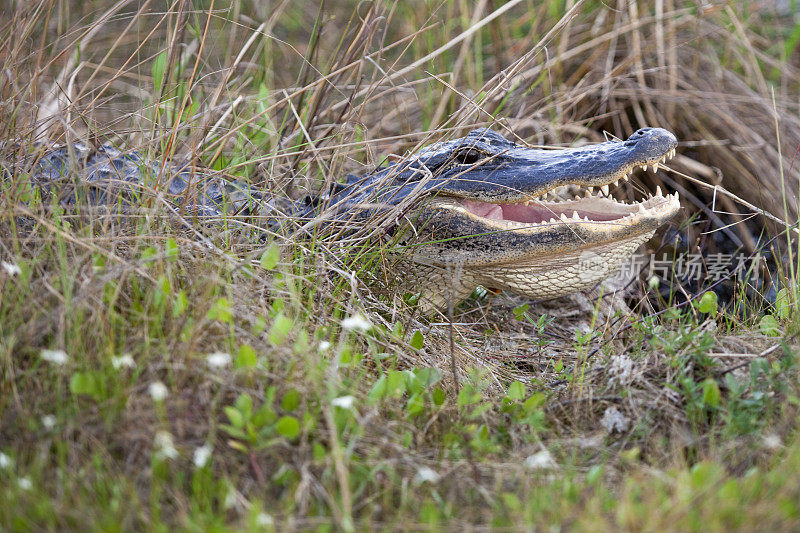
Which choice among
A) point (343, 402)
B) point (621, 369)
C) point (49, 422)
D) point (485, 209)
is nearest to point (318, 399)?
point (343, 402)

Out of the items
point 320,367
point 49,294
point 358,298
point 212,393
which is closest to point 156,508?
point 212,393

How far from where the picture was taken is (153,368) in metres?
1.69

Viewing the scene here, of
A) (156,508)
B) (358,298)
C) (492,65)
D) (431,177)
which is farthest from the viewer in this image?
(492,65)

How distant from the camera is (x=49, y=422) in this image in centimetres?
153

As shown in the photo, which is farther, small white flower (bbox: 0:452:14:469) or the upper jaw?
the upper jaw

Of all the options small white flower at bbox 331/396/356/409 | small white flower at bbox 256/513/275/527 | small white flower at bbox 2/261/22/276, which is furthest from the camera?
small white flower at bbox 2/261/22/276

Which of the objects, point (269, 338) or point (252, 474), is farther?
point (269, 338)

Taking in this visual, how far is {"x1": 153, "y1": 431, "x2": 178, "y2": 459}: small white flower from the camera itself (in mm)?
1465

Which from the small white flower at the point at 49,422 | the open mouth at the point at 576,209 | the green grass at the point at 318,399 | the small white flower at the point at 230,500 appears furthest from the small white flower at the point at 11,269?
the open mouth at the point at 576,209

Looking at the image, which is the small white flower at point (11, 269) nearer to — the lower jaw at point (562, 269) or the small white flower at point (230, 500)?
the small white flower at point (230, 500)

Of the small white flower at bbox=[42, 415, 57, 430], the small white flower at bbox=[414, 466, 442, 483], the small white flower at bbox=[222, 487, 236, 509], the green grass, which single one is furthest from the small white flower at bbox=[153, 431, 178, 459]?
the small white flower at bbox=[414, 466, 442, 483]

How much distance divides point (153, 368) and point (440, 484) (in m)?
0.78

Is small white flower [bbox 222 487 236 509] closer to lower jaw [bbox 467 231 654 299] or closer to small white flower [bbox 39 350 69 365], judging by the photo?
small white flower [bbox 39 350 69 365]

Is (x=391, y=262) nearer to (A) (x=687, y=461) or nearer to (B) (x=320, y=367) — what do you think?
(B) (x=320, y=367)
